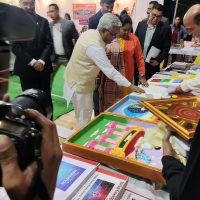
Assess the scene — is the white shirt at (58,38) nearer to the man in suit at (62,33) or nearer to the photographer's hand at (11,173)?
the man in suit at (62,33)

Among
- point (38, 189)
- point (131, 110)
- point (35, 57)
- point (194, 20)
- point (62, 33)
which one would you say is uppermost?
point (194, 20)

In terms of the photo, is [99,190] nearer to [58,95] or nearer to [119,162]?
[119,162]

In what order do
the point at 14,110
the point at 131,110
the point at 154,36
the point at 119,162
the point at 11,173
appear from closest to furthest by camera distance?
the point at 11,173 → the point at 14,110 → the point at 119,162 → the point at 131,110 → the point at 154,36

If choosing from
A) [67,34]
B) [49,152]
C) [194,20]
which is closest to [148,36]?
[67,34]

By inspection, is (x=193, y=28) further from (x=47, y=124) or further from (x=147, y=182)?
(x=47, y=124)

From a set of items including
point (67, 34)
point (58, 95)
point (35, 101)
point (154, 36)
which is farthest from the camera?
point (58, 95)

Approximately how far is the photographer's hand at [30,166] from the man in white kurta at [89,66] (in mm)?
1271

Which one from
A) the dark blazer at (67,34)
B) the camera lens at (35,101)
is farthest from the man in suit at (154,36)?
the camera lens at (35,101)

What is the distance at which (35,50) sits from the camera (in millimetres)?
2225

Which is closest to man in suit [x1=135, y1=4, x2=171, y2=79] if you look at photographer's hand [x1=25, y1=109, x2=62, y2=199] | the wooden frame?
the wooden frame

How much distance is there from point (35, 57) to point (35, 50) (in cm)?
6

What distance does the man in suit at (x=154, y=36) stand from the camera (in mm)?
2730

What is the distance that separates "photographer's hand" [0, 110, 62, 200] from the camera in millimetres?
354

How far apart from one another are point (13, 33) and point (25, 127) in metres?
0.16
